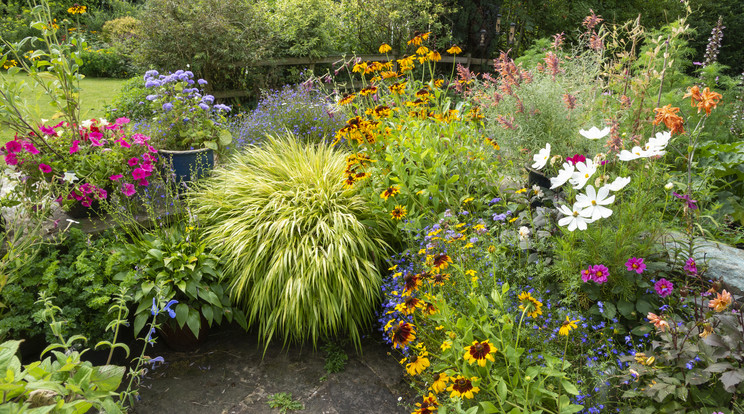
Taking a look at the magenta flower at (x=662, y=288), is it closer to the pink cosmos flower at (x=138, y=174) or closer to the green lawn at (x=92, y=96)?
the pink cosmos flower at (x=138, y=174)

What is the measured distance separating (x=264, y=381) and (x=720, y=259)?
2289mm

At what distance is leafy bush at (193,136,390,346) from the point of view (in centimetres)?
247

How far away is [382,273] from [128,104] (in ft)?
12.6

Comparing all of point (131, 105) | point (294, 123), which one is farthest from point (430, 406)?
point (131, 105)

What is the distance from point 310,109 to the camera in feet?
14.0

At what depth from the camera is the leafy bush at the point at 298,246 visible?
2467 mm

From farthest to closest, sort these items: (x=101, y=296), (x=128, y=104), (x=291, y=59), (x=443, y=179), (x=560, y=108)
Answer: (x=291, y=59), (x=128, y=104), (x=560, y=108), (x=443, y=179), (x=101, y=296)

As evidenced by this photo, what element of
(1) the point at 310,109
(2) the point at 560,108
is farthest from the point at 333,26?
(2) the point at 560,108

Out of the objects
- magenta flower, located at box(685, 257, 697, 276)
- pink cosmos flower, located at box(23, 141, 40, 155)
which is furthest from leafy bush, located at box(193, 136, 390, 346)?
magenta flower, located at box(685, 257, 697, 276)

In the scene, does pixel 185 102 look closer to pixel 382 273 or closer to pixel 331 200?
pixel 331 200

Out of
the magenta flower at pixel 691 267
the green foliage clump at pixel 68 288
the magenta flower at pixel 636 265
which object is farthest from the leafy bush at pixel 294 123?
the magenta flower at pixel 691 267

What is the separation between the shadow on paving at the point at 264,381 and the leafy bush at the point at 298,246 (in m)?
0.14

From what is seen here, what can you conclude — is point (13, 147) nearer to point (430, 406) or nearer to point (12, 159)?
point (12, 159)

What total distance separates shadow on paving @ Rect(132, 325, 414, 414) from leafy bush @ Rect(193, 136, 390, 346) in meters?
0.14
